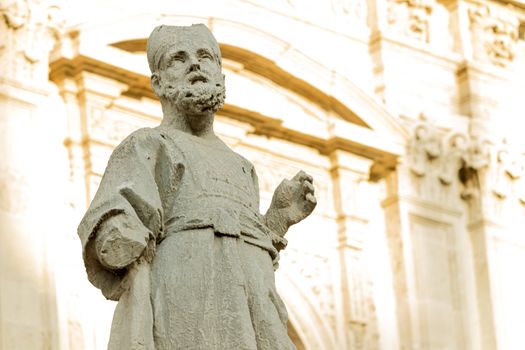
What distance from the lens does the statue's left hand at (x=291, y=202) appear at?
26.2 ft

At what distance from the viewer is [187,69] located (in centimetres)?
781

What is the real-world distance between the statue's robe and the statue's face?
0.13 m

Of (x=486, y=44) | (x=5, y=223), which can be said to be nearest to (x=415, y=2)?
(x=486, y=44)

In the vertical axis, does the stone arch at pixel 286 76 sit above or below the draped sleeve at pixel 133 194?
above

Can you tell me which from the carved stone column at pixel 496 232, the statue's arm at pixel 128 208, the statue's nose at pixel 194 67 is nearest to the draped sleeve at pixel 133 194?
the statue's arm at pixel 128 208

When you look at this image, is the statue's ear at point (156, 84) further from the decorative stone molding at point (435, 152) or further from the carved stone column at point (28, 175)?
the decorative stone molding at point (435, 152)

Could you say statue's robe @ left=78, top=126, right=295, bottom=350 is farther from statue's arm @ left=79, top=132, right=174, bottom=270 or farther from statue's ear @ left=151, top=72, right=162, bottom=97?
statue's ear @ left=151, top=72, right=162, bottom=97

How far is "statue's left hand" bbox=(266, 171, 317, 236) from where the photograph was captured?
26.2 ft

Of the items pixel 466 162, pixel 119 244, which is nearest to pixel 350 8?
pixel 466 162

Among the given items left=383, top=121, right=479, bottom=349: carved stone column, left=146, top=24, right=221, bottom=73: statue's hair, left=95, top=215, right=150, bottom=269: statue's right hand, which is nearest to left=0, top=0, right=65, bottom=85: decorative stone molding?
left=383, top=121, right=479, bottom=349: carved stone column

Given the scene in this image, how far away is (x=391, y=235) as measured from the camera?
16.9m

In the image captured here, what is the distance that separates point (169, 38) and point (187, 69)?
0.17m

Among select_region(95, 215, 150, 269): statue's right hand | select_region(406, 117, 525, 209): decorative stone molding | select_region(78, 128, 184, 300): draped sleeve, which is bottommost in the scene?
→ select_region(95, 215, 150, 269): statue's right hand

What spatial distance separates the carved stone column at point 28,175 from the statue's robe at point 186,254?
249 inches
